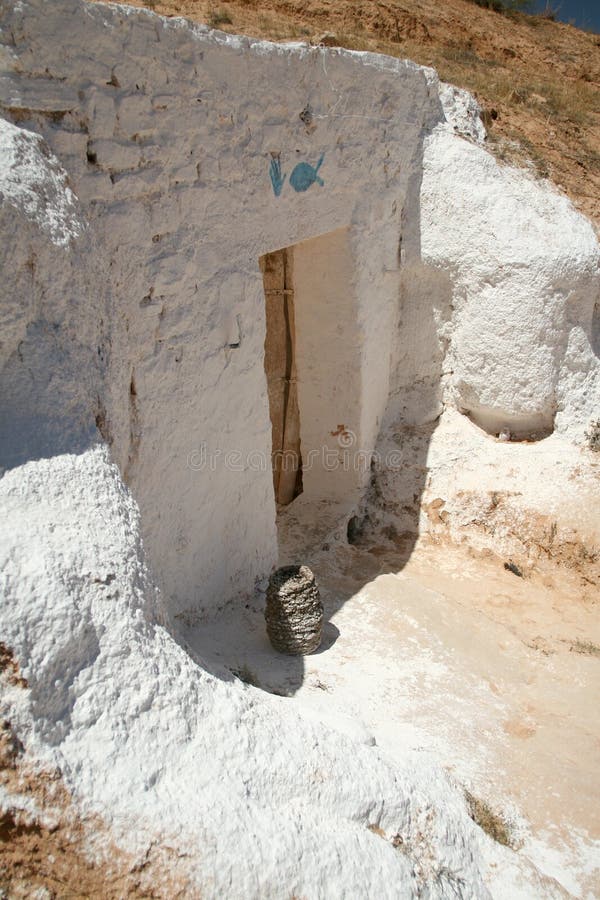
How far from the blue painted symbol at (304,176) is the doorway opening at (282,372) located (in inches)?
A: 32.6

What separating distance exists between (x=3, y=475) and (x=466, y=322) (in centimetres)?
463

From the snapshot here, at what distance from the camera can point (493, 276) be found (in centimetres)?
593

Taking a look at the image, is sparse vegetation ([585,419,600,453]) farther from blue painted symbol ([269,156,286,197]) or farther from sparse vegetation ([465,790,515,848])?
sparse vegetation ([465,790,515,848])

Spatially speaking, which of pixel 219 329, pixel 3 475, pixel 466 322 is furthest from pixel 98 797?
pixel 466 322

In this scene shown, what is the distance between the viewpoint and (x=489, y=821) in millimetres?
3020

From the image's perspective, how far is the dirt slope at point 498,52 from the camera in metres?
7.02

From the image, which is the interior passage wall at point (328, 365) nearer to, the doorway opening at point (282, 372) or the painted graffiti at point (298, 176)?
the doorway opening at point (282, 372)

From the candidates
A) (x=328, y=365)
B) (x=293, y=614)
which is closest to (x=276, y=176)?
(x=328, y=365)

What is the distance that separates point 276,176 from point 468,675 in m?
3.04

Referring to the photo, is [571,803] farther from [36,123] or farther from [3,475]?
[36,123]

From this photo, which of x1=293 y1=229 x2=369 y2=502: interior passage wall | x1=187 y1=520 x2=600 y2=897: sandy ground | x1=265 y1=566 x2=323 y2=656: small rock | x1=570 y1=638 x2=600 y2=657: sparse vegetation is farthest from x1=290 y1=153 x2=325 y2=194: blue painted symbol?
x1=570 y1=638 x2=600 y2=657: sparse vegetation

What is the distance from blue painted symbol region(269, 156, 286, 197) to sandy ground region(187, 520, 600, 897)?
8.12 ft

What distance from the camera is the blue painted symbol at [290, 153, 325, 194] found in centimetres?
441

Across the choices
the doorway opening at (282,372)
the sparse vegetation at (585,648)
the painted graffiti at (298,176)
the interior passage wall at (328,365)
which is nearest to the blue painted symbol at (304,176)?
the painted graffiti at (298,176)
